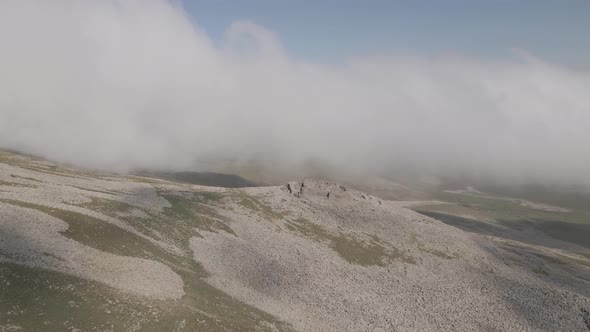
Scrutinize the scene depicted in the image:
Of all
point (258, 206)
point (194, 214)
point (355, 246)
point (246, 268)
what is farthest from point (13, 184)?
point (355, 246)

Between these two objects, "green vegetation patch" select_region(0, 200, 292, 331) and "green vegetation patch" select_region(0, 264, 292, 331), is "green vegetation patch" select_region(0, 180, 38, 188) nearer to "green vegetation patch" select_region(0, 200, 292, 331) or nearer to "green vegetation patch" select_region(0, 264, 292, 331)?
"green vegetation patch" select_region(0, 200, 292, 331)

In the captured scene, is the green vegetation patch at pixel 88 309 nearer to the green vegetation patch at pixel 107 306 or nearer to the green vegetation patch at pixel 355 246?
the green vegetation patch at pixel 107 306

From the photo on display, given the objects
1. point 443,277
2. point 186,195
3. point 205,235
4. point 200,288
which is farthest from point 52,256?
point 443,277

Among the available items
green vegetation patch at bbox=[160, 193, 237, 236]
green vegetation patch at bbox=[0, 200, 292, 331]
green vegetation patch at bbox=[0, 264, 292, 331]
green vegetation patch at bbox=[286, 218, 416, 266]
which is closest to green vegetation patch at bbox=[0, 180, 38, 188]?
green vegetation patch at bbox=[160, 193, 237, 236]

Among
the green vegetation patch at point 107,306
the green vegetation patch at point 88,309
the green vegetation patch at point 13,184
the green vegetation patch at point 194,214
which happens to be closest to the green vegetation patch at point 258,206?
the green vegetation patch at point 194,214

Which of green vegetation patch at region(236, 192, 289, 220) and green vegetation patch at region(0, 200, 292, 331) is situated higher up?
green vegetation patch at region(236, 192, 289, 220)

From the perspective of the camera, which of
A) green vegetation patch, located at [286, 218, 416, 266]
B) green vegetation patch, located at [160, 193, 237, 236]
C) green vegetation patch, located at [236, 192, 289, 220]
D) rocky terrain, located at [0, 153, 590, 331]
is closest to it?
rocky terrain, located at [0, 153, 590, 331]

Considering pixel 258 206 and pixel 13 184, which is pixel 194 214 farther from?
pixel 13 184

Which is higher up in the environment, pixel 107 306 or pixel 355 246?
pixel 355 246

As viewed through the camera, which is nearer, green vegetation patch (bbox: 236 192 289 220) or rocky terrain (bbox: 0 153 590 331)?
rocky terrain (bbox: 0 153 590 331)

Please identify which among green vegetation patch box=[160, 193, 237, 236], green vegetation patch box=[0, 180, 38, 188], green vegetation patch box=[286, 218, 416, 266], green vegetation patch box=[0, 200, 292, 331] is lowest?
green vegetation patch box=[0, 200, 292, 331]
